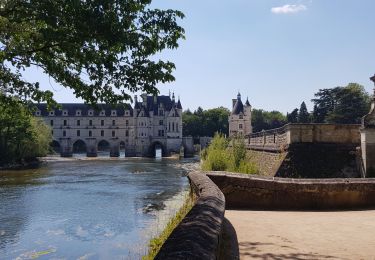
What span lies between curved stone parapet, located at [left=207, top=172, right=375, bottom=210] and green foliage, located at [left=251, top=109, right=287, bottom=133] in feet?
346

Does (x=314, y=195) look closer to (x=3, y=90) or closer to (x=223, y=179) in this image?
(x=223, y=179)

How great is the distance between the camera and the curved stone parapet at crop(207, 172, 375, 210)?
10109 millimetres

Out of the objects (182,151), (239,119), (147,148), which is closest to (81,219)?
(239,119)

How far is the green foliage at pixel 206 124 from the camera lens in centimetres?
11756

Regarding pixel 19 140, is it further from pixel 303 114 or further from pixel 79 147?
pixel 303 114

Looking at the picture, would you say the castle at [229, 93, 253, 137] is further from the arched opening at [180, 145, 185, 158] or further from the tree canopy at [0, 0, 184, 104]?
the tree canopy at [0, 0, 184, 104]

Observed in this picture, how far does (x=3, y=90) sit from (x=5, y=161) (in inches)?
1971

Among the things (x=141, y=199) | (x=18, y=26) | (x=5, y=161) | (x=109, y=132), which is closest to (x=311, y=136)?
(x=141, y=199)

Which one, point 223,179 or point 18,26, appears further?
point 223,179

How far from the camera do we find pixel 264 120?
401 ft

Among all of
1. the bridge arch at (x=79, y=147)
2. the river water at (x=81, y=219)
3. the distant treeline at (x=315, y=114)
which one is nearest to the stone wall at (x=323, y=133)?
the river water at (x=81, y=219)

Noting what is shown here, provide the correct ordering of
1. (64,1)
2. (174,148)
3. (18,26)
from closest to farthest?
(64,1), (18,26), (174,148)

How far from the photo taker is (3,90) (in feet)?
30.7

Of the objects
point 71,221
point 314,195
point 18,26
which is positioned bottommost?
point 71,221
